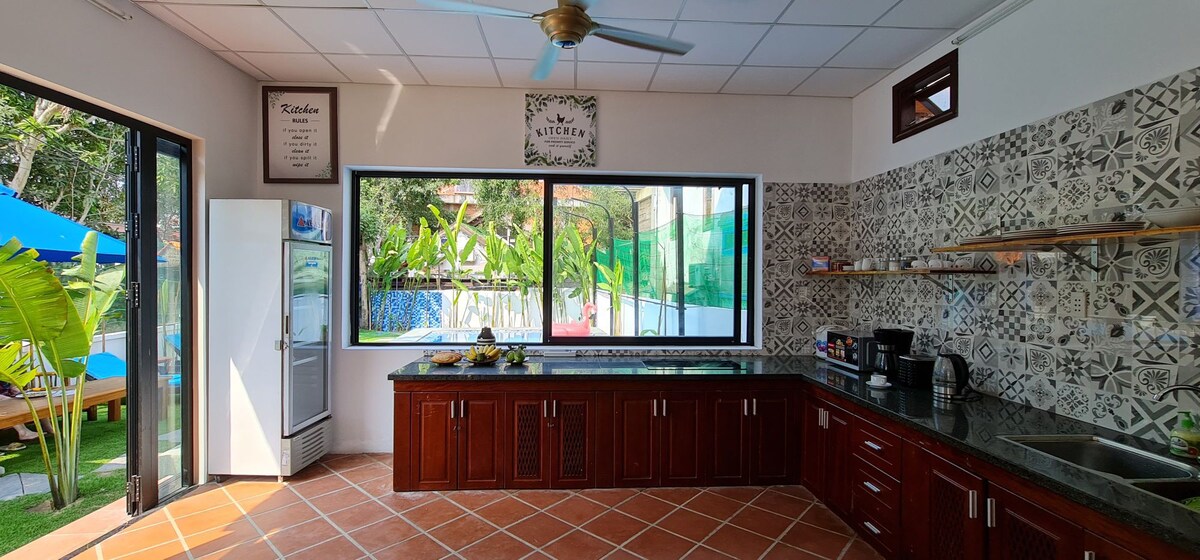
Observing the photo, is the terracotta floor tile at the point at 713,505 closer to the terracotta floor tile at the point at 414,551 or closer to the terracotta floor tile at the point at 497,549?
the terracotta floor tile at the point at 497,549

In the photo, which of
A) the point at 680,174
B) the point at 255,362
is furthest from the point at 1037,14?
the point at 255,362

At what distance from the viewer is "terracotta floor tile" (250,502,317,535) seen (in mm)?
2926

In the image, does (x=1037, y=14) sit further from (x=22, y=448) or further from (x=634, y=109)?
(x=22, y=448)

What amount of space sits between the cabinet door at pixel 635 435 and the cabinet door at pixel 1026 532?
192cm

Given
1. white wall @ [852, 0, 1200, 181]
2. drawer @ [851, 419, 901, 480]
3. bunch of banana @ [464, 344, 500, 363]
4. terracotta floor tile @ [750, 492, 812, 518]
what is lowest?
terracotta floor tile @ [750, 492, 812, 518]

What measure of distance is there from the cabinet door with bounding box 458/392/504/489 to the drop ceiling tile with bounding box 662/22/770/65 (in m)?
2.66

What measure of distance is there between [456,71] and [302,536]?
3.19 m

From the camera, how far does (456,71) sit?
3736 mm

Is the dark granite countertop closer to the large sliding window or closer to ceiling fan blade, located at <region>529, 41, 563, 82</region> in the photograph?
the large sliding window

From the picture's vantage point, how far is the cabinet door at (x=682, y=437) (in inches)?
139

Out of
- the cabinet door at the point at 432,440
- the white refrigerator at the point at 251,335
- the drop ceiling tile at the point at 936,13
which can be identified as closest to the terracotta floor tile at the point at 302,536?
the cabinet door at the point at 432,440

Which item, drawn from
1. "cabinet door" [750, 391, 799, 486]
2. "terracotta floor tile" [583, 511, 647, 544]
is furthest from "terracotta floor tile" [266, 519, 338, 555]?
"cabinet door" [750, 391, 799, 486]

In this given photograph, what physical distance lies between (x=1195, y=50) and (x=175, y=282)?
17.8 feet

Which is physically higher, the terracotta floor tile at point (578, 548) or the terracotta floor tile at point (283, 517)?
the terracotta floor tile at point (283, 517)
